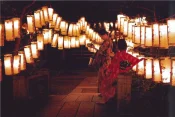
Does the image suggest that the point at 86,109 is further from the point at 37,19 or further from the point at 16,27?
the point at 37,19

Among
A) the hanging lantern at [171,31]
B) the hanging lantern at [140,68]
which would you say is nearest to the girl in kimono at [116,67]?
the hanging lantern at [140,68]

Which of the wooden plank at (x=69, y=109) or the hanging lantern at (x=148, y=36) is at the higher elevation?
the hanging lantern at (x=148, y=36)

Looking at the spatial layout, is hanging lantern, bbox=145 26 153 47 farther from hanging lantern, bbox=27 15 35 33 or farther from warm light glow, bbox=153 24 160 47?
hanging lantern, bbox=27 15 35 33

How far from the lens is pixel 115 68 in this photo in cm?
1101

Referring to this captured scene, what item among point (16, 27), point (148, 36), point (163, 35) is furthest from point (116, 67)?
point (16, 27)

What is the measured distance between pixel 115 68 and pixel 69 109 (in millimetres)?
2217

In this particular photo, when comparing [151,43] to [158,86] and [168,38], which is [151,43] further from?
[158,86]

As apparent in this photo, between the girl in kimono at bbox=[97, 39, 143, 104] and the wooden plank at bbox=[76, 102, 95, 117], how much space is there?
529mm

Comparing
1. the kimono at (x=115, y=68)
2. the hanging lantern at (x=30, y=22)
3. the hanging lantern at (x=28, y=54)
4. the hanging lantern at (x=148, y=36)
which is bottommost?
the kimono at (x=115, y=68)

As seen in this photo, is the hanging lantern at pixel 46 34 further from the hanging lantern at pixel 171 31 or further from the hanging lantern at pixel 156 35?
the hanging lantern at pixel 171 31

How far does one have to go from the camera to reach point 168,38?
8148mm

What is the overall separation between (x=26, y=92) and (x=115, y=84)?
11.2 feet

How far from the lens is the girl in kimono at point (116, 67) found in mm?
10555

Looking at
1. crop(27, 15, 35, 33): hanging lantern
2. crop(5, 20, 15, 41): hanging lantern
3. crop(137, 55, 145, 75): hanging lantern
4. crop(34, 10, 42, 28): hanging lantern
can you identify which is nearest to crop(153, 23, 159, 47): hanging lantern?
crop(137, 55, 145, 75): hanging lantern
